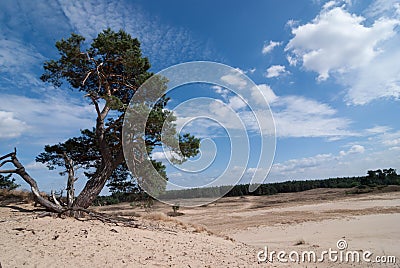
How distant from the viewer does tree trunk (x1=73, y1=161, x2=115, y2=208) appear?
1153cm

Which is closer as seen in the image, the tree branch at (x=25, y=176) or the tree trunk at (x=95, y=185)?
the tree branch at (x=25, y=176)

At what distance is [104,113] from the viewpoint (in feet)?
40.5

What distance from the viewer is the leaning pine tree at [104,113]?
11.7 meters

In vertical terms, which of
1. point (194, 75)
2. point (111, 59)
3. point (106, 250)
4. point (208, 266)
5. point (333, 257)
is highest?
point (111, 59)

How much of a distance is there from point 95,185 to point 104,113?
3396 millimetres

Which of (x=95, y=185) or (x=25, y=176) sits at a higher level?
(x=25, y=176)

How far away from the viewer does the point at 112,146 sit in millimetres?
13094

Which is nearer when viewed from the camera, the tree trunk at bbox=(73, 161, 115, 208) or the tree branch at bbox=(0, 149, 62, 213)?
the tree branch at bbox=(0, 149, 62, 213)

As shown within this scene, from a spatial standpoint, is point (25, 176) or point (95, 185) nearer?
point (25, 176)

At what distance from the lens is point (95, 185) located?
39.1 ft

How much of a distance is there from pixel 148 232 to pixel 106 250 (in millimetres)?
3109

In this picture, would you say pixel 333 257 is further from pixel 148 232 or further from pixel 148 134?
pixel 148 134

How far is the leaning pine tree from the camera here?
11.7m

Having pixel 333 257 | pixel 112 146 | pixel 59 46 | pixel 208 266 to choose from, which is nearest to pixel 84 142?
pixel 112 146
